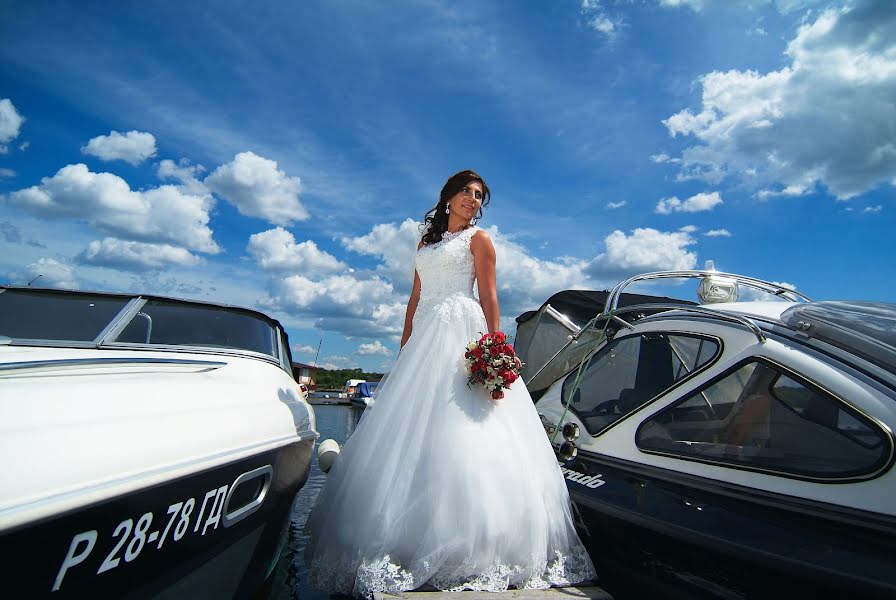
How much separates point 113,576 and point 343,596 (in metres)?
1.26

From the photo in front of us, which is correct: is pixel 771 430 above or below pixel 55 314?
above

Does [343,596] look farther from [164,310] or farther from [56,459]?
[164,310]

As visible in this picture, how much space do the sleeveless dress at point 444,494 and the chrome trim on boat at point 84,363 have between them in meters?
1.14

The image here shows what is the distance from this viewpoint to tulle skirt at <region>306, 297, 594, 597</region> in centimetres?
250

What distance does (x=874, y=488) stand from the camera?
1959 mm

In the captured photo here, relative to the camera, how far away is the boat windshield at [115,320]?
3246 mm

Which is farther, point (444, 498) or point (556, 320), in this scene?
point (556, 320)

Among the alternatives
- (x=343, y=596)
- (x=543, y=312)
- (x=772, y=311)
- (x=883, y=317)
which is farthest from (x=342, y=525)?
(x=543, y=312)

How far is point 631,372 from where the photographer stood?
12.2ft

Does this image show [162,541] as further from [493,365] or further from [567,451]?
[567,451]

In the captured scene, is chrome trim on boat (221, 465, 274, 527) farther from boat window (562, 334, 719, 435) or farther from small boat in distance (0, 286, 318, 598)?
boat window (562, 334, 719, 435)

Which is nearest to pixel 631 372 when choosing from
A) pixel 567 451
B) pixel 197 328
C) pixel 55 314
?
pixel 567 451

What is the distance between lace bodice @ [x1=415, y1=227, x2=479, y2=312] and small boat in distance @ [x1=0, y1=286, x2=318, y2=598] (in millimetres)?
1338

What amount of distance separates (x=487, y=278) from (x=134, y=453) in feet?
7.42
